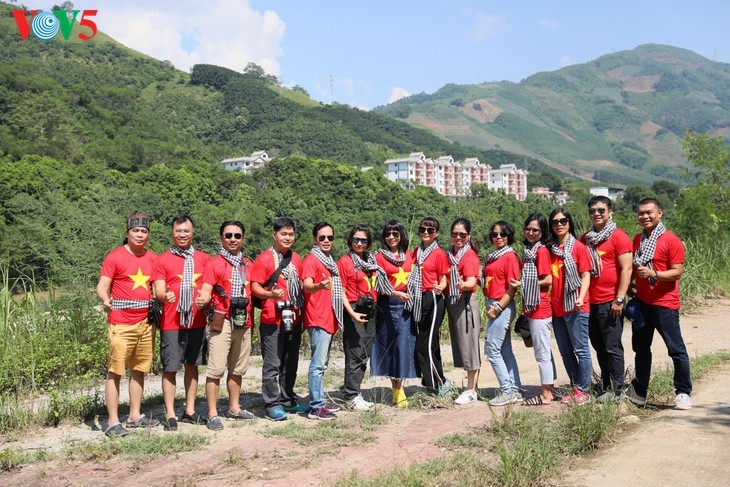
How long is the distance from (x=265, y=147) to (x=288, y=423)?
96939mm

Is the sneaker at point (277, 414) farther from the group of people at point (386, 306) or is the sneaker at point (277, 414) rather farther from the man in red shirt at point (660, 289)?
the man in red shirt at point (660, 289)

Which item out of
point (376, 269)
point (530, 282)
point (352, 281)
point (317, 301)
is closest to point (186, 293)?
point (317, 301)

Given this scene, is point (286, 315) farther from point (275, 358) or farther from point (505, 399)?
point (505, 399)

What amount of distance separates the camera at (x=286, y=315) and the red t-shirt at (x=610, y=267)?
2164mm

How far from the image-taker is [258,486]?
3.44 metres

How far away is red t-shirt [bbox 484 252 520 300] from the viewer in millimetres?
4844

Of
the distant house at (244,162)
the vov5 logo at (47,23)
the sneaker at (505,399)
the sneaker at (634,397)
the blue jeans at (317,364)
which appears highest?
the vov5 logo at (47,23)

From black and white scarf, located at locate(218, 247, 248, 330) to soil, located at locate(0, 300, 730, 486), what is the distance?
29.3 inches

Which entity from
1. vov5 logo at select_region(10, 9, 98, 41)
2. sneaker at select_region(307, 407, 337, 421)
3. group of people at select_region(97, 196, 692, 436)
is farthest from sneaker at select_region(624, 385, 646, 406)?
vov5 logo at select_region(10, 9, 98, 41)

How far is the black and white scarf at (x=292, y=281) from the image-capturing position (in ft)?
15.3

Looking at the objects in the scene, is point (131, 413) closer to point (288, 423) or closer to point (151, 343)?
point (151, 343)

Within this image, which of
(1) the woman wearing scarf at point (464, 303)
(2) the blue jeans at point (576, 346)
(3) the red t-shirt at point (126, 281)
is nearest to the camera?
(3) the red t-shirt at point (126, 281)

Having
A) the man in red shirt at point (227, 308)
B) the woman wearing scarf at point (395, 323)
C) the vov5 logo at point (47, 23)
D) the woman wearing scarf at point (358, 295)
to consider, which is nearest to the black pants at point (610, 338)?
the woman wearing scarf at point (395, 323)

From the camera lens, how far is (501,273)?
4.87 metres
